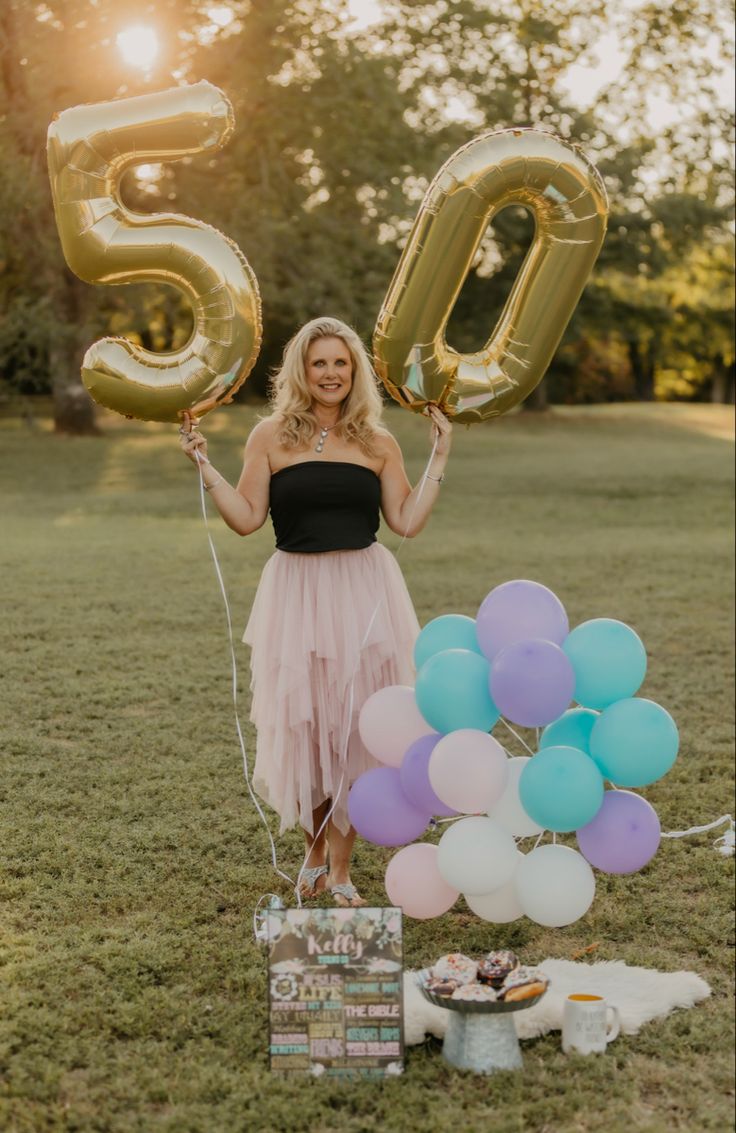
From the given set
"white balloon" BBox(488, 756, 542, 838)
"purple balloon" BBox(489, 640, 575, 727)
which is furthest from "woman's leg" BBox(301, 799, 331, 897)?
"purple balloon" BBox(489, 640, 575, 727)

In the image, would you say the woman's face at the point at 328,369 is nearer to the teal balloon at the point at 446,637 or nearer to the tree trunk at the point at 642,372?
the teal balloon at the point at 446,637

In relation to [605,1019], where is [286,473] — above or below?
above

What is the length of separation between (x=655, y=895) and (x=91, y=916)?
181cm

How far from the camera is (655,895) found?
4.21m

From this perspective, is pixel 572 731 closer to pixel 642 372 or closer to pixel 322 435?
pixel 322 435

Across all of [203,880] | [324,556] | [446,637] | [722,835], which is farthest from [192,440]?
[722,835]

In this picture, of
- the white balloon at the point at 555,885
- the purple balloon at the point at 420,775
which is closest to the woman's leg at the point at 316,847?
the purple balloon at the point at 420,775

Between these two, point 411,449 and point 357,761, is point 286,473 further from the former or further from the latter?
point 411,449

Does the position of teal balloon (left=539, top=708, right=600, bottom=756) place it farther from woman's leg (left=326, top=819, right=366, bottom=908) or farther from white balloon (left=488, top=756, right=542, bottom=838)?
woman's leg (left=326, top=819, right=366, bottom=908)

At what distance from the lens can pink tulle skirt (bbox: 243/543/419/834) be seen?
3.98 metres

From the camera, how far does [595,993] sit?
11.3 ft

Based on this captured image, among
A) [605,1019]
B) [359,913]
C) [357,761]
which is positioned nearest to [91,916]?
[357,761]

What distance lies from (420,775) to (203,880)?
1.14 m

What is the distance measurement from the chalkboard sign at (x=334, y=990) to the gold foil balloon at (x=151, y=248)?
5.26 feet
